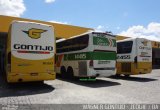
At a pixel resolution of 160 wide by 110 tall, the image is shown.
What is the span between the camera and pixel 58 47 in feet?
59.4

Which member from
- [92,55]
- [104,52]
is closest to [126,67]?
[104,52]

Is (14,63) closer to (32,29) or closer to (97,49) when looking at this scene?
(32,29)

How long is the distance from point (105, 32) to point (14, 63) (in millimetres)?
6086

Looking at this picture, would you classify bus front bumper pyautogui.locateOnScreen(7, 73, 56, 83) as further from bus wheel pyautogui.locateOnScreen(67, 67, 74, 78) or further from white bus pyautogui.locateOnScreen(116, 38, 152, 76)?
white bus pyautogui.locateOnScreen(116, 38, 152, 76)

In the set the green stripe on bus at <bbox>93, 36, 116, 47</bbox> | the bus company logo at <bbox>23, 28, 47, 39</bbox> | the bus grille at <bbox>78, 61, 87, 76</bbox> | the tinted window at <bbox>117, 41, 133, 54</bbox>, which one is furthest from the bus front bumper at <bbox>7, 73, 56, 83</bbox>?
the tinted window at <bbox>117, 41, 133, 54</bbox>

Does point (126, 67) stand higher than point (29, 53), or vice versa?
point (29, 53)

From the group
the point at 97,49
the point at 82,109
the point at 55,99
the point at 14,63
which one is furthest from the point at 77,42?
the point at 82,109

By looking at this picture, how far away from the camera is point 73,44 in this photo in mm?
15180

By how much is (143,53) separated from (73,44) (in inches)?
220

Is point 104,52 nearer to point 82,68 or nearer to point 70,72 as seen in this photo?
point 82,68

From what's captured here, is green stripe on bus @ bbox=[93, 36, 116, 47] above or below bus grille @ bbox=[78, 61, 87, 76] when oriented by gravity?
above

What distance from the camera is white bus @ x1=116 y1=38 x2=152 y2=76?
650 inches

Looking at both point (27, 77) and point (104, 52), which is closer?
point (27, 77)

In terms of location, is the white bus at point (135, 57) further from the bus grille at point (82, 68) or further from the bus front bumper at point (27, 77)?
the bus front bumper at point (27, 77)
